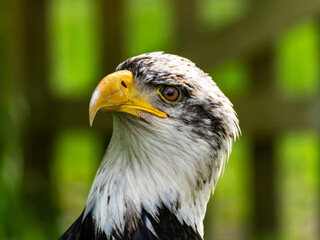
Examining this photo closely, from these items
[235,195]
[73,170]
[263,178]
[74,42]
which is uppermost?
[74,42]

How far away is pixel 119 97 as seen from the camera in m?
2.61

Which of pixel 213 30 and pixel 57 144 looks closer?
pixel 213 30

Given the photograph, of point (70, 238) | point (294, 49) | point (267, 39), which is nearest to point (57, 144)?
point (267, 39)

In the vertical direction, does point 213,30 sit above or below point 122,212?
above

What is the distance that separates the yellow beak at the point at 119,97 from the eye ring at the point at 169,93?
6cm

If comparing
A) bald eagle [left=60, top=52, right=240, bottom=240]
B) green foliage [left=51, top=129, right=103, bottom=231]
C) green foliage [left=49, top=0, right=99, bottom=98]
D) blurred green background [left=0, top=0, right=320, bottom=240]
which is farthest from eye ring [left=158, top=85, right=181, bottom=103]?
green foliage [left=49, top=0, right=99, bottom=98]

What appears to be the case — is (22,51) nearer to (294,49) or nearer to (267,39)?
(267,39)

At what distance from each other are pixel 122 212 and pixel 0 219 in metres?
1.56

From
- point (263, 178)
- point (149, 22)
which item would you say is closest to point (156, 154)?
point (263, 178)

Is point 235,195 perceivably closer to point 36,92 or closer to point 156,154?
point 36,92

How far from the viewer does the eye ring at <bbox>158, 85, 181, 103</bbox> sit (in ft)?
8.93

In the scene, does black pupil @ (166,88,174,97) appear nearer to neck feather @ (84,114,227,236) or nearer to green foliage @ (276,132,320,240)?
neck feather @ (84,114,227,236)

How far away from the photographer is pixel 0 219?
397cm

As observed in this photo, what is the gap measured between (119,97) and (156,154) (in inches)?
12.3
